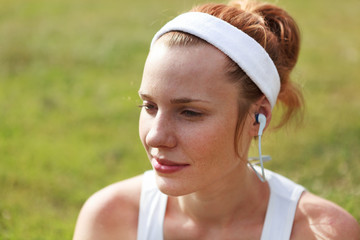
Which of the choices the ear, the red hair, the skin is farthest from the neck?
the red hair

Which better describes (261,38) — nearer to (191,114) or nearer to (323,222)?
(191,114)

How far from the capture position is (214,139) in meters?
2.80

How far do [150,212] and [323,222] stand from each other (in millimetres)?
1061

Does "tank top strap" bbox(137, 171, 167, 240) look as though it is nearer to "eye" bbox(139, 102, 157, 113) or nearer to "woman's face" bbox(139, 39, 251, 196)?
"woman's face" bbox(139, 39, 251, 196)

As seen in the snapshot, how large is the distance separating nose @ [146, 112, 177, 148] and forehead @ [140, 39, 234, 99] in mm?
156

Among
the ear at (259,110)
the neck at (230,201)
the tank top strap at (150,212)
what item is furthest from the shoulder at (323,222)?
the tank top strap at (150,212)

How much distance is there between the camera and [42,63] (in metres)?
8.63

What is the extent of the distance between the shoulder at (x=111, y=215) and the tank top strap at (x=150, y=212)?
0.17 feet

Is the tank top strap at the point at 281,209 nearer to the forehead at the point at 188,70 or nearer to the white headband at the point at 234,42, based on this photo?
the white headband at the point at 234,42

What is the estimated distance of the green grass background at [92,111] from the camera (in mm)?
5148

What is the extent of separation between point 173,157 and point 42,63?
6355mm

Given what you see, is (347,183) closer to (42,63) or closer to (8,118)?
(8,118)

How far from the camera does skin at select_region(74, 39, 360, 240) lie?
2.76 m

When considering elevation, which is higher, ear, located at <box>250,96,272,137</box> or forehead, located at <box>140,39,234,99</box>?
forehead, located at <box>140,39,234,99</box>
